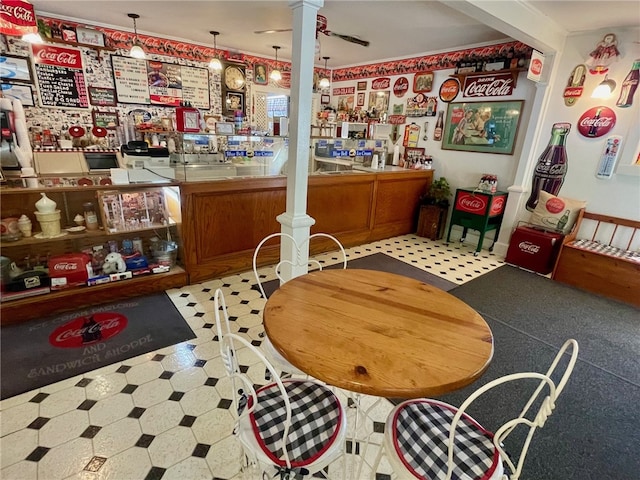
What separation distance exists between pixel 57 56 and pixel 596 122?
6.54 metres

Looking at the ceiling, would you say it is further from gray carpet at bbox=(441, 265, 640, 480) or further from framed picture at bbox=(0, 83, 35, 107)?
gray carpet at bbox=(441, 265, 640, 480)

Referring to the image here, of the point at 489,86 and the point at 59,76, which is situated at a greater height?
the point at 489,86

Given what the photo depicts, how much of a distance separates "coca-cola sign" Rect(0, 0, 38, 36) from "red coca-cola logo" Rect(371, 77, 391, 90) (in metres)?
4.62

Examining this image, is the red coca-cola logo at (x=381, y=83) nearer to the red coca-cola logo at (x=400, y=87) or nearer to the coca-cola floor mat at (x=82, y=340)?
the red coca-cola logo at (x=400, y=87)

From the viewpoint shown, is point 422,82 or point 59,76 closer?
point 59,76

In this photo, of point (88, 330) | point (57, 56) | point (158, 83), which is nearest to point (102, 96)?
point (57, 56)

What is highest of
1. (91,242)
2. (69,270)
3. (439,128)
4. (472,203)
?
(439,128)

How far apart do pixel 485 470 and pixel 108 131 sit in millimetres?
5655

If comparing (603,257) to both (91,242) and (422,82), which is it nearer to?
(422,82)

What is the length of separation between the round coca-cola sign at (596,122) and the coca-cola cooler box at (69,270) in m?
5.15

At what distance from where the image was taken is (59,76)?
4293 mm

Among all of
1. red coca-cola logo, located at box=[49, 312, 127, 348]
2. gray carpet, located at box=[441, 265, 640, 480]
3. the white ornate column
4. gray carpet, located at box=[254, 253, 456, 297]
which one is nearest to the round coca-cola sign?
gray carpet, located at box=[441, 265, 640, 480]

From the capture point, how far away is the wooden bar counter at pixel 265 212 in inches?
122

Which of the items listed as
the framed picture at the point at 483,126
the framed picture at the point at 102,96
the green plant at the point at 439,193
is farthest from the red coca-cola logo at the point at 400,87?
the framed picture at the point at 102,96
